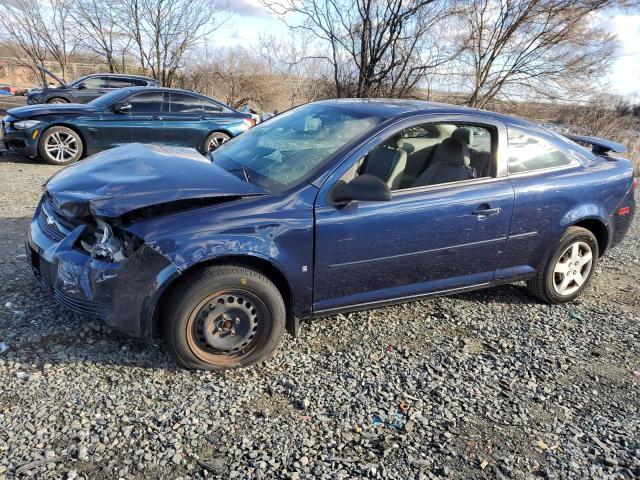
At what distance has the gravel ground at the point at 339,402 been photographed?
2.43 m

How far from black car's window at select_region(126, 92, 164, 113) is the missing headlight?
695 centimetres

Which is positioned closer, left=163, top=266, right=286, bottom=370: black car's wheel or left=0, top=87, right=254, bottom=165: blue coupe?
left=163, top=266, right=286, bottom=370: black car's wheel

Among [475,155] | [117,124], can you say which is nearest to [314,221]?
[475,155]

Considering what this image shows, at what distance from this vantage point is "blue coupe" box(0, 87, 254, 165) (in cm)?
858

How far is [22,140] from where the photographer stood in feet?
A: 28.2

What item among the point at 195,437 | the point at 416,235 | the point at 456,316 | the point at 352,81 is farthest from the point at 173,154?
the point at 352,81

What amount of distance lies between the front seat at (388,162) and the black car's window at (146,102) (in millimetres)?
6996

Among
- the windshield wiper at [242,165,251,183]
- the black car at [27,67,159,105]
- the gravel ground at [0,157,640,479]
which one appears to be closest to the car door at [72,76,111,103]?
the black car at [27,67,159,105]

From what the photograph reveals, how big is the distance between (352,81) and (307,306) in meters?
12.0

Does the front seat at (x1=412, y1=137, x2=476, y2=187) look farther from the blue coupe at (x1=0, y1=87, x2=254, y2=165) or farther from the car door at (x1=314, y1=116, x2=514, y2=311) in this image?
the blue coupe at (x1=0, y1=87, x2=254, y2=165)

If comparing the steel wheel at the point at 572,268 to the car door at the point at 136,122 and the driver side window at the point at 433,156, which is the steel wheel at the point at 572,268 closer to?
the driver side window at the point at 433,156

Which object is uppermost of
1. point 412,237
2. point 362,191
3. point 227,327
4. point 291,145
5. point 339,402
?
point 291,145

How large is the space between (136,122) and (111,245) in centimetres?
699

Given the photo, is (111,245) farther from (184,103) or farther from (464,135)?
(184,103)
